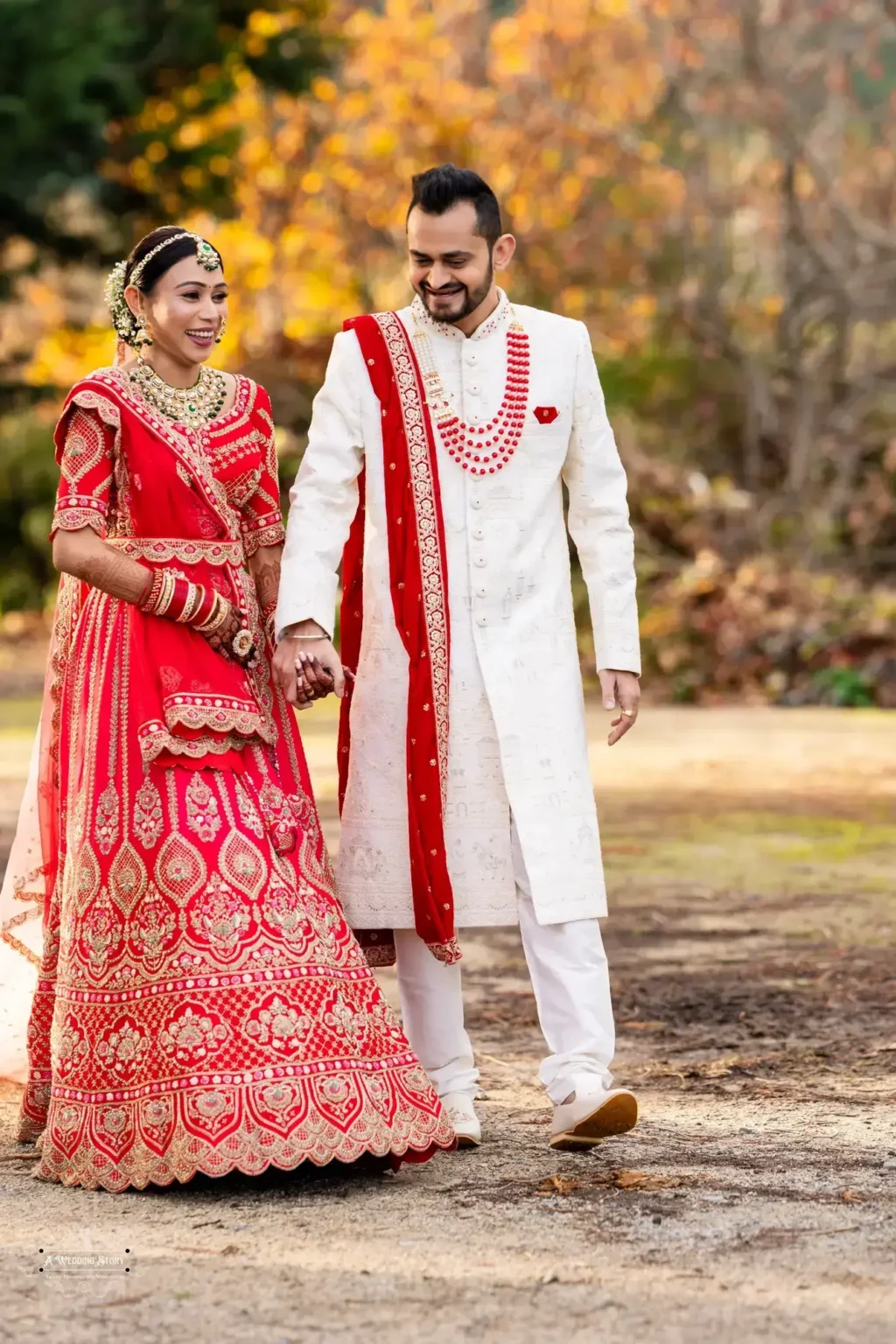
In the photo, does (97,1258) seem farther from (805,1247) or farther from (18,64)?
(18,64)

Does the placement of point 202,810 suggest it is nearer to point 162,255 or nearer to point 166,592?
Answer: point 166,592

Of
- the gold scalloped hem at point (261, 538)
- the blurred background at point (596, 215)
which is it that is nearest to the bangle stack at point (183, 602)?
the gold scalloped hem at point (261, 538)

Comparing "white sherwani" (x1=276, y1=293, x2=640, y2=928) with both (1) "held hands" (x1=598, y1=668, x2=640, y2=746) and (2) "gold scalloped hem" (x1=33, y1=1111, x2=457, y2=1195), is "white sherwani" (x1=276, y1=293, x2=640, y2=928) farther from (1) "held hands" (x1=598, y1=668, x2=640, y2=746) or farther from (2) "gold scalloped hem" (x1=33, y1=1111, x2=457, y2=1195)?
(2) "gold scalloped hem" (x1=33, y1=1111, x2=457, y2=1195)

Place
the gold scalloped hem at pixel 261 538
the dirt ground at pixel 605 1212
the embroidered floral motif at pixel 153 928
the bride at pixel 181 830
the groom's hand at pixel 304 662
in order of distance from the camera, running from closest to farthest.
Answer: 1. the dirt ground at pixel 605 1212
2. the bride at pixel 181 830
3. the embroidered floral motif at pixel 153 928
4. the groom's hand at pixel 304 662
5. the gold scalloped hem at pixel 261 538

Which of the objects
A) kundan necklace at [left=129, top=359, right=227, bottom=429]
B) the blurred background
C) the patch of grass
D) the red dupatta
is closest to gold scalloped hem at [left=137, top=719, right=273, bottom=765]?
the red dupatta

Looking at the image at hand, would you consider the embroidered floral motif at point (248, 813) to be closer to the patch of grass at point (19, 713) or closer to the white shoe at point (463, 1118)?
the white shoe at point (463, 1118)

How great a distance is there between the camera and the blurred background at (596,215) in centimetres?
1891

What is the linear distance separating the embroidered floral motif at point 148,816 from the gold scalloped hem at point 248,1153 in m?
0.59

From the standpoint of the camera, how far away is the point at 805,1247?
3.50 metres

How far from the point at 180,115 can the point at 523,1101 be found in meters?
15.8

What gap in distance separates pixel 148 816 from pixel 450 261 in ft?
4.24

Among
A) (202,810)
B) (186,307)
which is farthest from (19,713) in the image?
(202,810)

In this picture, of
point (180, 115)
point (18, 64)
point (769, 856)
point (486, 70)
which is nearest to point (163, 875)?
point (769, 856)

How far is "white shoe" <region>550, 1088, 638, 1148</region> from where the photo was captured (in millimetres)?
4207
